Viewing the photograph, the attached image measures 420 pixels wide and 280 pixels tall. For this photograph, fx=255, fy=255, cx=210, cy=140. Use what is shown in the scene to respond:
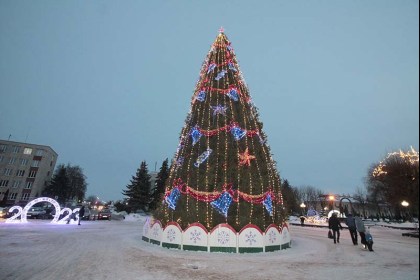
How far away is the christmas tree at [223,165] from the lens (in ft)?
39.8

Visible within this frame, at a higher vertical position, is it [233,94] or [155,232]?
[233,94]

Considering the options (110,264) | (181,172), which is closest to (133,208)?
(181,172)

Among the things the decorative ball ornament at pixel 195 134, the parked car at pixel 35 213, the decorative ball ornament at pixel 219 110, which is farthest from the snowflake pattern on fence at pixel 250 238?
the parked car at pixel 35 213

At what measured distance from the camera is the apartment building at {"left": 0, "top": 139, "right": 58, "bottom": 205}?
5891 cm

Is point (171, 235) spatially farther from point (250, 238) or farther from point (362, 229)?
point (362, 229)

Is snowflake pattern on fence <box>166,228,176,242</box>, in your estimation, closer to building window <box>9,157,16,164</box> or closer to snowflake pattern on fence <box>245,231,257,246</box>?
snowflake pattern on fence <box>245,231,257,246</box>

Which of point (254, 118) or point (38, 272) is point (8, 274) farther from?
point (254, 118)

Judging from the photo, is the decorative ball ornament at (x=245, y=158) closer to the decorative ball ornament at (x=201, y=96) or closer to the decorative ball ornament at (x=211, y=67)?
the decorative ball ornament at (x=201, y=96)

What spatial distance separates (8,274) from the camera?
6645 mm

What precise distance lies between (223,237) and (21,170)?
6696cm

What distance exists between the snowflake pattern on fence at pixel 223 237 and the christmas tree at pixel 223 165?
503mm

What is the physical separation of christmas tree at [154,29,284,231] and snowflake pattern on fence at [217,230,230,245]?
0.50 metres

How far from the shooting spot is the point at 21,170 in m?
60.6

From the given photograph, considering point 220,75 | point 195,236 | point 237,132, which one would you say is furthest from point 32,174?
point 237,132
